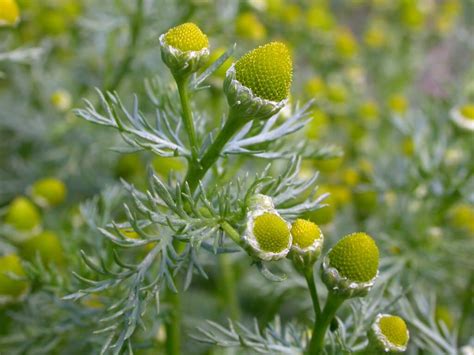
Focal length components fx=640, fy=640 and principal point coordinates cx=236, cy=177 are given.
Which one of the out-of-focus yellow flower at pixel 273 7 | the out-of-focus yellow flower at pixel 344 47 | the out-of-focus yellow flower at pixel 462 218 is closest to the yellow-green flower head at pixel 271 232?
the out-of-focus yellow flower at pixel 462 218

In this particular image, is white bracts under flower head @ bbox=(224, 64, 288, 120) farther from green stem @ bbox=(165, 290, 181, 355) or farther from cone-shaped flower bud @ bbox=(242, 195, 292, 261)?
green stem @ bbox=(165, 290, 181, 355)

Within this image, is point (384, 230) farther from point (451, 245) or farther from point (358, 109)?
point (358, 109)

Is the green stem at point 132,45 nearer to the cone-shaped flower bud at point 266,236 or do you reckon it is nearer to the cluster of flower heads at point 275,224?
the cluster of flower heads at point 275,224

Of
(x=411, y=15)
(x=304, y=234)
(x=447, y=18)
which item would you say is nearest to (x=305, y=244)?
(x=304, y=234)

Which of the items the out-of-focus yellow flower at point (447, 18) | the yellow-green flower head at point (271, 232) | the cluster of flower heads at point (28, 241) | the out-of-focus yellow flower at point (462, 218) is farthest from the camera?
the out-of-focus yellow flower at point (447, 18)

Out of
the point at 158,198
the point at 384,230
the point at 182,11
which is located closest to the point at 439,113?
the point at 384,230

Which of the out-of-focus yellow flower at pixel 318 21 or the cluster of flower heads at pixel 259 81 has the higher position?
the cluster of flower heads at pixel 259 81

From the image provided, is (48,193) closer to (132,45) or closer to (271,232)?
(132,45)
